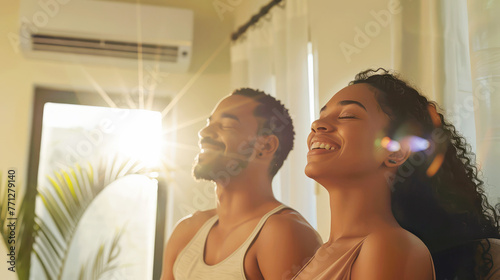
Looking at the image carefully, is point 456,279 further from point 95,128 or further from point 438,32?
point 95,128

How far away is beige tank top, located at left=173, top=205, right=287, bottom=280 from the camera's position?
1.26 meters

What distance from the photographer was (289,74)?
2432 millimetres

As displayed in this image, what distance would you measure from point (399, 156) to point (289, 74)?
147 centimetres

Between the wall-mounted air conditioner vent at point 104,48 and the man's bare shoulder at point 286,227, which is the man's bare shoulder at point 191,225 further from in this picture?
the wall-mounted air conditioner vent at point 104,48

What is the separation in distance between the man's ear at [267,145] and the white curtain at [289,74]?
822 mm

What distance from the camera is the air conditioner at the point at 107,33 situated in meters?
3.15

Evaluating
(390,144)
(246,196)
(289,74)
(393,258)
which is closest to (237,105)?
(246,196)

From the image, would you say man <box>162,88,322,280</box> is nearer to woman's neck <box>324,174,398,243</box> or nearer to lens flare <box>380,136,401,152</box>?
woman's neck <box>324,174,398,243</box>

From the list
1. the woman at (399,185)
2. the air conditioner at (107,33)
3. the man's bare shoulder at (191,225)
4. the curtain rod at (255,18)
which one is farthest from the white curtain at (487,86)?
the air conditioner at (107,33)

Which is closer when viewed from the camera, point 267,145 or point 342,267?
point 342,267

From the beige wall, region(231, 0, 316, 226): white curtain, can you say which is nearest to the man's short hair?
region(231, 0, 316, 226): white curtain

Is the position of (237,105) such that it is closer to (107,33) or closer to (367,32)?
(367,32)

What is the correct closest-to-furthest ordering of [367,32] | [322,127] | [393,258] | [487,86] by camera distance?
[393,258], [322,127], [487,86], [367,32]

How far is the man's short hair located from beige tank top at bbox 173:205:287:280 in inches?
6.3
